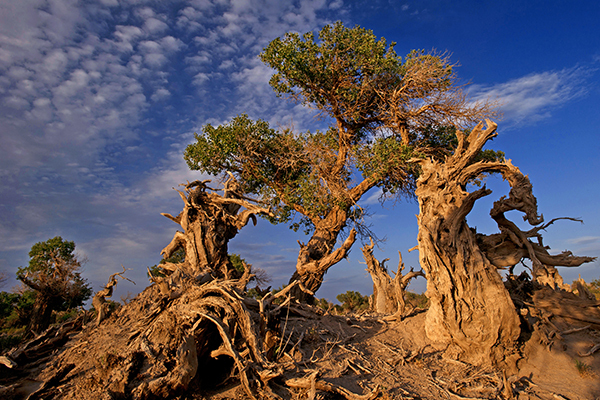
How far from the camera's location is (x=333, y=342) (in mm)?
6723

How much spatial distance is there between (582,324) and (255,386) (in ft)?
24.3

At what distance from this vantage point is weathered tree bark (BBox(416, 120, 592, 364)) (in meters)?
6.98

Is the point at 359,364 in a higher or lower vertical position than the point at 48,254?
lower

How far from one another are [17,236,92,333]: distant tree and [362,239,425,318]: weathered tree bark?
50.9 feet

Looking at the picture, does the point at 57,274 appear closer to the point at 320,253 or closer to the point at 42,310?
the point at 42,310

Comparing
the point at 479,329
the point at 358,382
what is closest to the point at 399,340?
the point at 479,329

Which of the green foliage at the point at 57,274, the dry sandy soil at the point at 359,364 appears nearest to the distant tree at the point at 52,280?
the green foliage at the point at 57,274

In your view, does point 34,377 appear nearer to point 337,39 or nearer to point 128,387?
point 128,387

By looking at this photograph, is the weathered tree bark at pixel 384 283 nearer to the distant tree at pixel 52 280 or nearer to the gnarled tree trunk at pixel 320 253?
the gnarled tree trunk at pixel 320 253

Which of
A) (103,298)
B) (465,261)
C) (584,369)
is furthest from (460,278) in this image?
(103,298)

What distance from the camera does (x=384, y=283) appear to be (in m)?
12.7

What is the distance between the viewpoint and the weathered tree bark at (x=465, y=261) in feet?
22.9

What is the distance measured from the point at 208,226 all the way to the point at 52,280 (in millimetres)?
11987

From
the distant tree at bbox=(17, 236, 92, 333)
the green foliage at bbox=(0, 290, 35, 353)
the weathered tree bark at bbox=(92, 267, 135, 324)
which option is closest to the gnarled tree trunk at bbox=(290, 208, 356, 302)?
the weathered tree bark at bbox=(92, 267, 135, 324)
